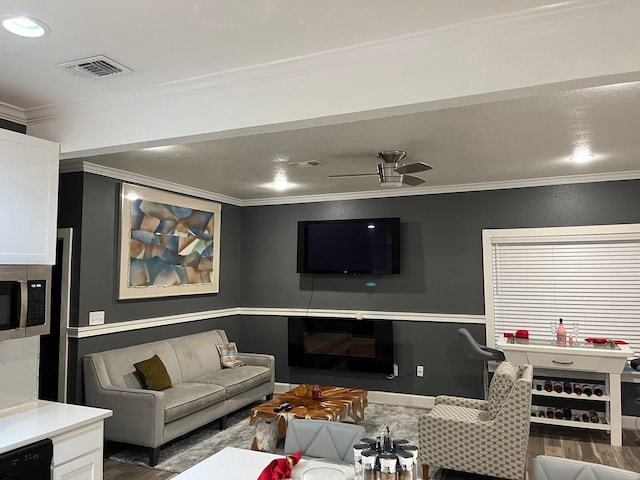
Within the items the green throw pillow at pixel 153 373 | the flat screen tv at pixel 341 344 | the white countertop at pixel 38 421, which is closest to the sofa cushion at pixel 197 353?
the green throw pillow at pixel 153 373

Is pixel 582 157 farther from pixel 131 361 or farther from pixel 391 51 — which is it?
pixel 131 361

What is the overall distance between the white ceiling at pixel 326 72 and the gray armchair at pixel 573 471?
1.48 meters

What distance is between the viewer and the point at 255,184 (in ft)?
18.6

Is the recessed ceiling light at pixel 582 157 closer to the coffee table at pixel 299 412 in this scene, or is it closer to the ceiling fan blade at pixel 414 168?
the ceiling fan blade at pixel 414 168

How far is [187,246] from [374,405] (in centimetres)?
302

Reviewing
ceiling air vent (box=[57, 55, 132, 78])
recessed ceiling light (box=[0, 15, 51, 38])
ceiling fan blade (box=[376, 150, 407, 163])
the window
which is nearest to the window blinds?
the window

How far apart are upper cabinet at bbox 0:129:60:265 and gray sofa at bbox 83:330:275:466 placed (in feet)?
5.42

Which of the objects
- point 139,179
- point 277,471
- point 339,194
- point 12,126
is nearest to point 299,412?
point 277,471

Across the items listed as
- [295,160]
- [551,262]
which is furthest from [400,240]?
[295,160]

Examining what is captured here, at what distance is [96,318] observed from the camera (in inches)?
176

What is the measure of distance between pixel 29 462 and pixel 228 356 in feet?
11.2

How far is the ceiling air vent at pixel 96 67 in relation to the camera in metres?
2.39

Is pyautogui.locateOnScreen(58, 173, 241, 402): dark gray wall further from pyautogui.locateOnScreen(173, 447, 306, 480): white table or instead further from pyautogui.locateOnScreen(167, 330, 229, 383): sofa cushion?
pyautogui.locateOnScreen(173, 447, 306, 480): white table

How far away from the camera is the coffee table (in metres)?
4.16
